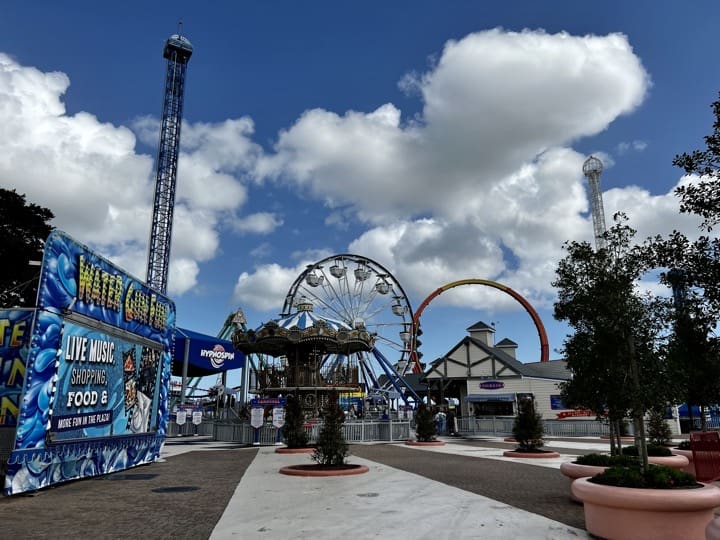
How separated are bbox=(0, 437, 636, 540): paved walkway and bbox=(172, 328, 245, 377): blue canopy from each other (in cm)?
3638

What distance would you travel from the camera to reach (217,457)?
19938 mm

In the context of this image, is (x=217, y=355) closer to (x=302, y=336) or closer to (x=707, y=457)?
(x=302, y=336)

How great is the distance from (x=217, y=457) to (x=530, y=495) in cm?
1322

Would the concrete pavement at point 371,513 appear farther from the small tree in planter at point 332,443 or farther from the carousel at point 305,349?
the carousel at point 305,349

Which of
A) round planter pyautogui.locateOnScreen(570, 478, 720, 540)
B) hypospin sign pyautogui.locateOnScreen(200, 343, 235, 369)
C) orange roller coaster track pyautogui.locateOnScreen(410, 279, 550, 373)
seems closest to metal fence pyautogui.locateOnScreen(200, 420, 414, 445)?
round planter pyautogui.locateOnScreen(570, 478, 720, 540)

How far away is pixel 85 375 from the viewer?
43.8 feet

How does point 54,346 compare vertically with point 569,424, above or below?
above

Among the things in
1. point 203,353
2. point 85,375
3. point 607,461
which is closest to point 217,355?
point 203,353

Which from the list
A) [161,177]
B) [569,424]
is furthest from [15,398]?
[161,177]

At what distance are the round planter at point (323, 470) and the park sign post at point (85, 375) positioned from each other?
16.9ft

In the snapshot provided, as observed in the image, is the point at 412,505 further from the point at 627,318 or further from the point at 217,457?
the point at 217,457

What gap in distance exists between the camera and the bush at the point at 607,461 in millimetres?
9821

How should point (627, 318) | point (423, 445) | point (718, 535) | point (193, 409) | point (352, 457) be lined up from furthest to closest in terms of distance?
point (193, 409) → point (423, 445) → point (352, 457) → point (627, 318) → point (718, 535)

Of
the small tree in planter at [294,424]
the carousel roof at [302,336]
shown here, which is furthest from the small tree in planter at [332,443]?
the carousel roof at [302,336]
